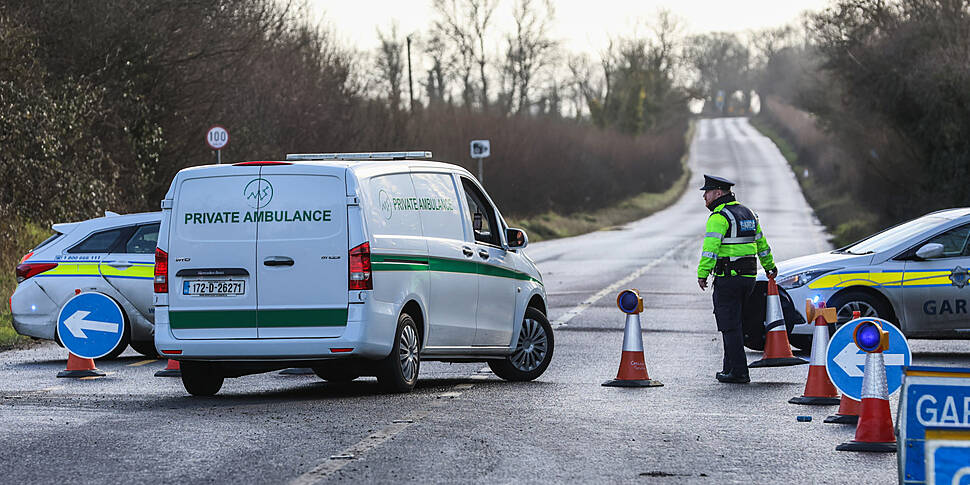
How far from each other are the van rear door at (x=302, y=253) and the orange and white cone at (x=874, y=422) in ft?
12.6

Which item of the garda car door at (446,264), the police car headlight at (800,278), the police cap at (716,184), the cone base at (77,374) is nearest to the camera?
the garda car door at (446,264)

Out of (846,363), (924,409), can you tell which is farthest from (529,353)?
(924,409)

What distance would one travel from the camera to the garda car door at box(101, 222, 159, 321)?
13.9 m

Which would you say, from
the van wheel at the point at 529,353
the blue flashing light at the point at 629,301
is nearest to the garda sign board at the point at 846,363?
the blue flashing light at the point at 629,301

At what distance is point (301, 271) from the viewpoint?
1029cm

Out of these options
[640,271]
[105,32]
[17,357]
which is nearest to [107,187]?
[105,32]

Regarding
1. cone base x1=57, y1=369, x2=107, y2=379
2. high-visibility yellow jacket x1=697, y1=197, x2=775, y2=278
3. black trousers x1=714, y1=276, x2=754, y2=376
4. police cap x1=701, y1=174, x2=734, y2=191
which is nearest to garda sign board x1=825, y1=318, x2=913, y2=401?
black trousers x1=714, y1=276, x2=754, y2=376

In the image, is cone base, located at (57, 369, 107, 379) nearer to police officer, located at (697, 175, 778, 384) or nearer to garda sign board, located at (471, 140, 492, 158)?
police officer, located at (697, 175, 778, 384)

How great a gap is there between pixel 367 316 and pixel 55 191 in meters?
16.5

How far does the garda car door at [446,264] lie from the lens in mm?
11070

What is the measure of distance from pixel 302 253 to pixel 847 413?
13.1 feet

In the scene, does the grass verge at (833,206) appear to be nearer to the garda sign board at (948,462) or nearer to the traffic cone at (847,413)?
the traffic cone at (847,413)

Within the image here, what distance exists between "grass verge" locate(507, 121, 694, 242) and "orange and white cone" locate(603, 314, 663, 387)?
3493 centimetres

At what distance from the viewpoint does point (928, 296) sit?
1368cm
